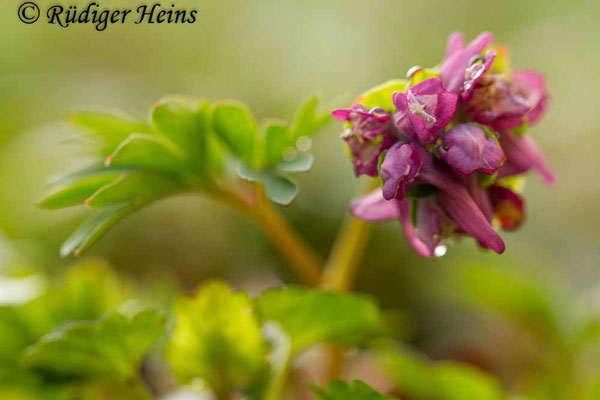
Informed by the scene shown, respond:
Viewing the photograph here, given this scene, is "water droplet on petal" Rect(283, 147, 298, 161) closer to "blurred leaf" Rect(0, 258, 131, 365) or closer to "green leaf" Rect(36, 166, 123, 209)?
"green leaf" Rect(36, 166, 123, 209)

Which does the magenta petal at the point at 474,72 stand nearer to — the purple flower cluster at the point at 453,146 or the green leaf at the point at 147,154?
the purple flower cluster at the point at 453,146

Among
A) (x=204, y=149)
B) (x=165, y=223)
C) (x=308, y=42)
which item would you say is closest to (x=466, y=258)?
(x=165, y=223)

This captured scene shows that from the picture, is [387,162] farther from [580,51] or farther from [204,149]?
[580,51]

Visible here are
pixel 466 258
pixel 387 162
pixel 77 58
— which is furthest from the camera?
pixel 77 58

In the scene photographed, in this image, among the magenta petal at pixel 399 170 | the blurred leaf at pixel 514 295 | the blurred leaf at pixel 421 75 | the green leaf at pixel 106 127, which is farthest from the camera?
the blurred leaf at pixel 514 295

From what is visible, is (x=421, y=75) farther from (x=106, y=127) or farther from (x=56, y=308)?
(x=56, y=308)

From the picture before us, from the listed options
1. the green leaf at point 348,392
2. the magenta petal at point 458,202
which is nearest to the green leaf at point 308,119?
the magenta petal at point 458,202
